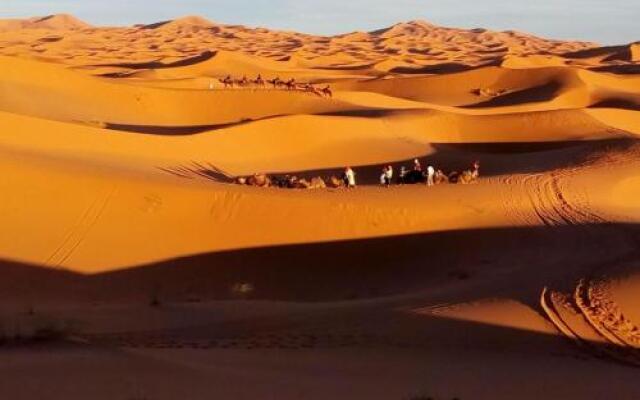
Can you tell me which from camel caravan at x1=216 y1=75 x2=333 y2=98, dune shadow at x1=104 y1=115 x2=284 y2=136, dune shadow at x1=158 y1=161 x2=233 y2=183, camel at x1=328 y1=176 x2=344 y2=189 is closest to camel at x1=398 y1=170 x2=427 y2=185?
camel at x1=328 y1=176 x2=344 y2=189

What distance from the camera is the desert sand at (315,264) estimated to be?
27.5 ft

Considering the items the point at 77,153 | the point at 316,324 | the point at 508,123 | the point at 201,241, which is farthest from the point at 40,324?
the point at 508,123

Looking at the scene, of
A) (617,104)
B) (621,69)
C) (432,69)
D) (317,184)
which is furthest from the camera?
(432,69)

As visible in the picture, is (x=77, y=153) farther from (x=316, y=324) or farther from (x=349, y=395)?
(x=349, y=395)

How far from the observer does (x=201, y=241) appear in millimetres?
15719

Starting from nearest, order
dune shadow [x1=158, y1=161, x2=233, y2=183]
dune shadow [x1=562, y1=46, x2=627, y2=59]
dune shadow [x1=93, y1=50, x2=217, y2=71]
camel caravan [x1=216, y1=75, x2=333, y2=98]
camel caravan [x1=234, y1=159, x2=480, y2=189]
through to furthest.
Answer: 1. camel caravan [x1=234, y1=159, x2=480, y2=189]
2. dune shadow [x1=158, y1=161, x2=233, y2=183]
3. camel caravan [x1=216, y1=75, x2=333, y2=98]
4. dune shadow [x1=93, y1=50, x2=217, y2=71]
5. dune shadow [x1=562, y1=46, x2=627, y2=59]

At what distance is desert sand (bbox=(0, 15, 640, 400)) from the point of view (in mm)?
8375

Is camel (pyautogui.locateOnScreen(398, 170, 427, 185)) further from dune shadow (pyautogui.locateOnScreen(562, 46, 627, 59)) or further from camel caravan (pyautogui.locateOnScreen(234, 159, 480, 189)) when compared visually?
dune shadow (pyautogui.locateOnScreen(562, 46, 627, 59))

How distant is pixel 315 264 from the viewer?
15250mm

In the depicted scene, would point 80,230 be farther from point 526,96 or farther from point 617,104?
point 526,96

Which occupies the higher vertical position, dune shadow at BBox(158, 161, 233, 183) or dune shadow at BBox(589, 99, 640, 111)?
dune shadow at BBox(158, 161, 233, 183)

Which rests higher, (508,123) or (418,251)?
(418,251)

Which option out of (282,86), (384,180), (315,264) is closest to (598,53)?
(282,86)

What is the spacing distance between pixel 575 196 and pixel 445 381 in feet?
42.8
